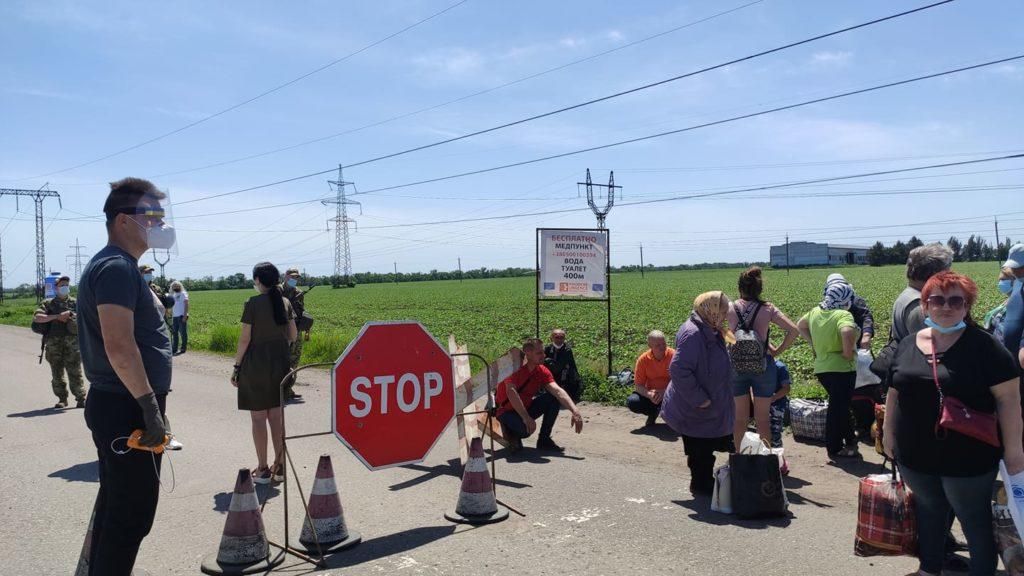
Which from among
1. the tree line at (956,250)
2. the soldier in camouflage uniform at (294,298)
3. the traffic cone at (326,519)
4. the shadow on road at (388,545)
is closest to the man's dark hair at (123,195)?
the traffic cone at (326,519)

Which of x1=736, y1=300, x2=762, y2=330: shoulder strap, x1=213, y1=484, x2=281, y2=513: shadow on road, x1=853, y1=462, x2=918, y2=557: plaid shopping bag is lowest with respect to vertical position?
x1=213, y1=484, x2=281, y2=513: shadow on road

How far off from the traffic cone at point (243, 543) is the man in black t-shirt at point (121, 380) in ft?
3.27

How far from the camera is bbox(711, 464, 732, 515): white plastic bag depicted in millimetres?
5672

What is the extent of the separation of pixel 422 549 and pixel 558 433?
4.04 meters

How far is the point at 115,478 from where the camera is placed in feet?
12.4

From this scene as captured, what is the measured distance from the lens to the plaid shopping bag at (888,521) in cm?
421

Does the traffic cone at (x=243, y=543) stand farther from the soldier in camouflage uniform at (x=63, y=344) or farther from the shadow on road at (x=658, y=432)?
the soldier in camouflage uniform at (x=63, y=344)

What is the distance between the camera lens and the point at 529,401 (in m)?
8.31

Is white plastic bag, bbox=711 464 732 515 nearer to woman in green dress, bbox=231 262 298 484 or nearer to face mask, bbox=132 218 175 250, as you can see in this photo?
woman in green dress, bbox=231 262 298 484

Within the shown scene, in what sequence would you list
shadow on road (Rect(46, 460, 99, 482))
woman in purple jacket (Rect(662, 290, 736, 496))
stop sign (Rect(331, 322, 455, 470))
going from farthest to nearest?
shadow on road (Rect(46, 460, 99, 482)) → woman in purple jacket (Rect(662, 290, 736, 496)) → stop sign (Rect(331, 322, 455, 470))

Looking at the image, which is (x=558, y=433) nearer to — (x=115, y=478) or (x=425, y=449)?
(x=425, y=449)

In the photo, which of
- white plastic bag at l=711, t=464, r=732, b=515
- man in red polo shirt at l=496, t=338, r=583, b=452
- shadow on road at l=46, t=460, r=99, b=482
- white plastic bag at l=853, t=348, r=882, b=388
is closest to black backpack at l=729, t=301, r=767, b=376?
white plastic bag at l=853, t=348, r=882, b=388

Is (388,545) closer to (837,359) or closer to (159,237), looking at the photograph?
(159,237)

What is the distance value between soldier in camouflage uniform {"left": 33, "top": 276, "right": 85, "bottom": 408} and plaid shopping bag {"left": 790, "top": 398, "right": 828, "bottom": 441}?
9.30m
